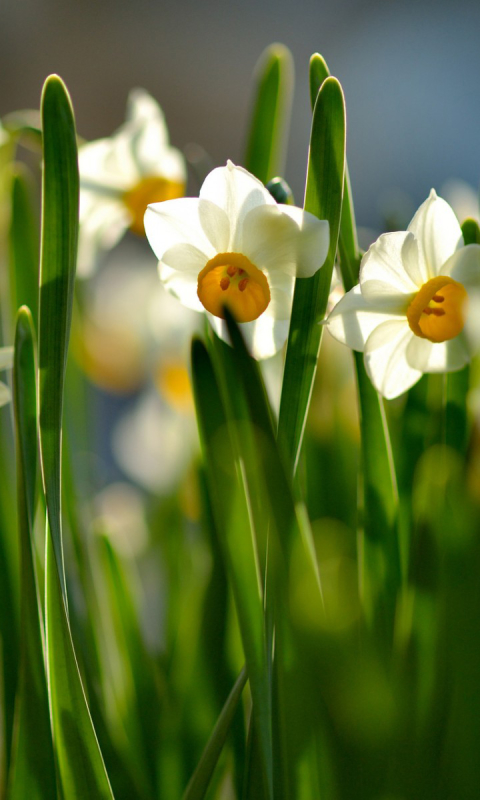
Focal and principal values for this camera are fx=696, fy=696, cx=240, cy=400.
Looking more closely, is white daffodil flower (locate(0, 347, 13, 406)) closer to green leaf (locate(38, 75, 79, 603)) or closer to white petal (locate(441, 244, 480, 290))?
green leaf (locate(38, 75, 79, 603))

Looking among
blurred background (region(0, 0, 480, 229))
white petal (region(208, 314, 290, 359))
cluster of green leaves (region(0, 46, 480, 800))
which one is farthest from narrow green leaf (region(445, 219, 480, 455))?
blurred background (region(0, 0, 480, 229))

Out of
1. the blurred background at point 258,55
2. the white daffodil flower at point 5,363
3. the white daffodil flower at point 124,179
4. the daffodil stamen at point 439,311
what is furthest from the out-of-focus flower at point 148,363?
the blurred background at point 258,55

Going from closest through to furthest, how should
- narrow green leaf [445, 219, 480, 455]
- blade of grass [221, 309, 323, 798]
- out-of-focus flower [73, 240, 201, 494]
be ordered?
blade of grass [221, 309, 323, 798] → narrow green leaf [445, 219, 480, 455] → out-of-focus flower [73, 240, 201, 494]

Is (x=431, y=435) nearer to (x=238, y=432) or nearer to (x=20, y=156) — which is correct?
(x=238, y=432)

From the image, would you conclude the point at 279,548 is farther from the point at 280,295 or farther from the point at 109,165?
the point at 109,165

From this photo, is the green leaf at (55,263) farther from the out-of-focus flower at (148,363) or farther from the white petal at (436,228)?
the out-of-focus flower at (148,363)
